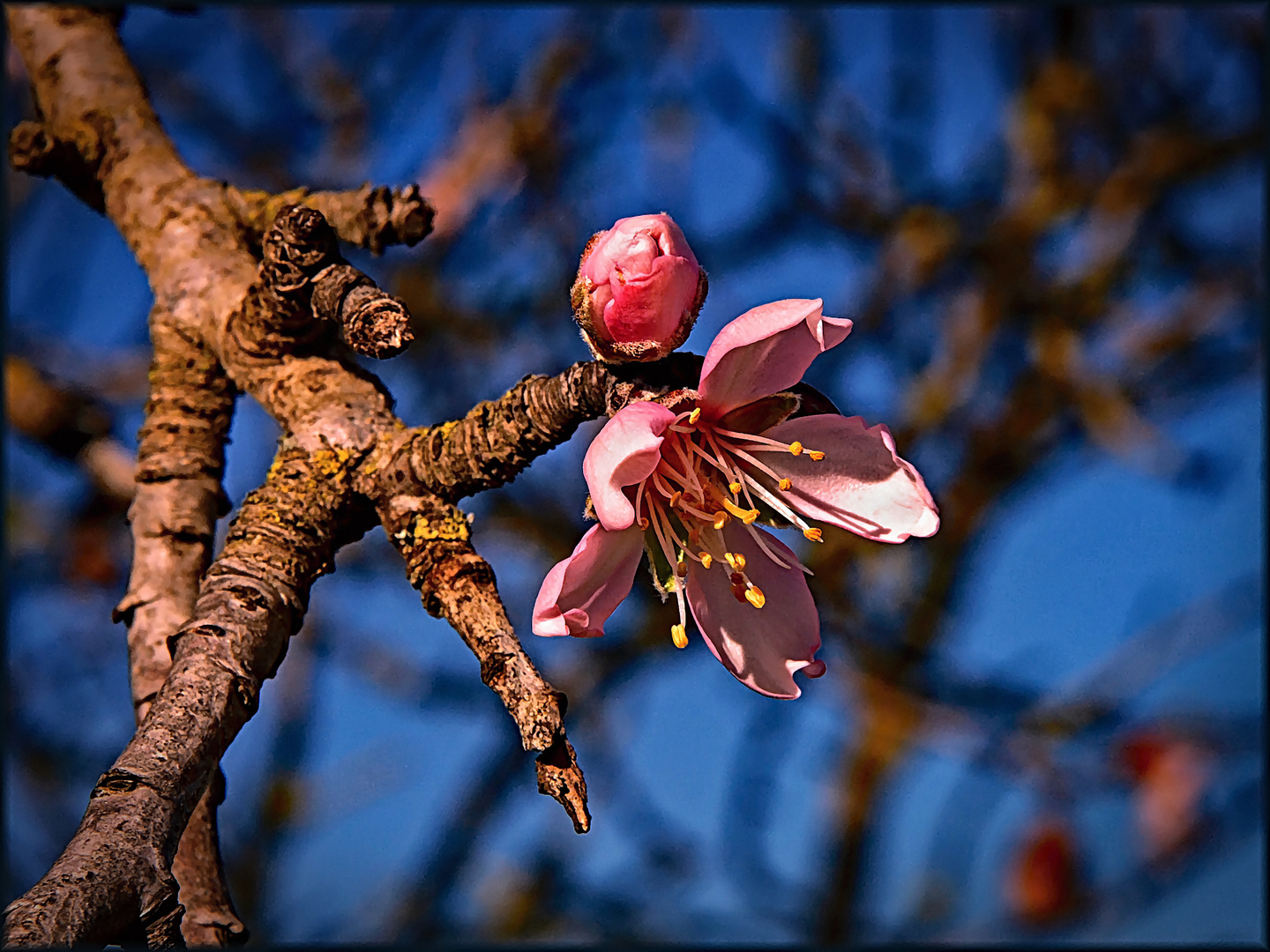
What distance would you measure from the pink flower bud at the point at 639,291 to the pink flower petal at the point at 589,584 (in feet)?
0.48

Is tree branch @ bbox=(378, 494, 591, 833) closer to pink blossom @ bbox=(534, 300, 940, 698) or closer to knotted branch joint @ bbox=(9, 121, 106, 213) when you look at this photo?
pink blossom @ bbox=(534, 300, 940, 698)

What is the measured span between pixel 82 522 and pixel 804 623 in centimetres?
219

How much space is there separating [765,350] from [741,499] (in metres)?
0.21

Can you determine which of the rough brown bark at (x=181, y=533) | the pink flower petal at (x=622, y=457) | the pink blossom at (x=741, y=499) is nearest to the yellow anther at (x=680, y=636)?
the pink blossom at (x=741, y=499)

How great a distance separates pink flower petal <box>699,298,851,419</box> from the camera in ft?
2.29

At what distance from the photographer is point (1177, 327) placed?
304 cm

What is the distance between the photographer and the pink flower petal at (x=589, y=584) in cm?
72

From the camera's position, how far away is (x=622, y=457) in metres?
0.67

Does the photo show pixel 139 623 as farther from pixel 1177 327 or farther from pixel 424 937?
pixel 1177 327

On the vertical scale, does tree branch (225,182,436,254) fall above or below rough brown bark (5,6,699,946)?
above

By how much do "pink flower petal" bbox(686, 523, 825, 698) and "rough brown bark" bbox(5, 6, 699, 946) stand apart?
192 mm

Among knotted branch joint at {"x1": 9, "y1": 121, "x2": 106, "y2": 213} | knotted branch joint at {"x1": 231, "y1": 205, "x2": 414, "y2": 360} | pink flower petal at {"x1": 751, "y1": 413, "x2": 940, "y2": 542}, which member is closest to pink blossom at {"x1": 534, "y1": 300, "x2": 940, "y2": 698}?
pink flower petal at {"x1": 751, "y1": 413, "x2": 940, "y2": 542}

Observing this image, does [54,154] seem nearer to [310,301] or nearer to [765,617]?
[310,301]

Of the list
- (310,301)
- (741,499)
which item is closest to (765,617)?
(741,499)
